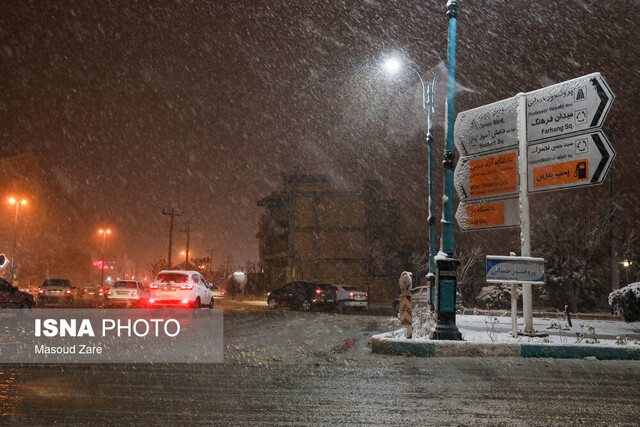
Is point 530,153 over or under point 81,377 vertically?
over

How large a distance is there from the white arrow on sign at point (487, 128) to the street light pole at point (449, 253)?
1185 millimetres

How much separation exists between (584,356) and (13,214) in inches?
3324

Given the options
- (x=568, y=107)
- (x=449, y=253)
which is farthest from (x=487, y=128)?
(x=449, y=253)

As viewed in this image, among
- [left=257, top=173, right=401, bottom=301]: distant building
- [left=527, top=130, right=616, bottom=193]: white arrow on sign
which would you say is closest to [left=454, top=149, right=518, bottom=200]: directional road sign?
[left=527, top=130, right=616, bottom=193]: white arrow on sign

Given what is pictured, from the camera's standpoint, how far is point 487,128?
12.8 meters

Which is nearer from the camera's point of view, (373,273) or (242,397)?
(242,397)

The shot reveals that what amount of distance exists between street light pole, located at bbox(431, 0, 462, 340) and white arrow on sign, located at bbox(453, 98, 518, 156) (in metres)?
1.19

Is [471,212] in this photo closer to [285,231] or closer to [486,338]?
[486,338]

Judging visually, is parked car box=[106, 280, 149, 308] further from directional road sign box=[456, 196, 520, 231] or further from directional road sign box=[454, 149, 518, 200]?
directional road sign box=[454, 149, 518, 200]

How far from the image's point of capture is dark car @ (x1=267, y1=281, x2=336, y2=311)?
89.2 feet

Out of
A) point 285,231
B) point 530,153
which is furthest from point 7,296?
point 285,231

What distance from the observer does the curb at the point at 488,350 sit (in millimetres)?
9945

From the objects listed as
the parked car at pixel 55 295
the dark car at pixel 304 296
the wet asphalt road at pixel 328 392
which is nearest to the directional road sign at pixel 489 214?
the wet asphalt road at pixel 328 392

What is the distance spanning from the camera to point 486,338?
437 inches
